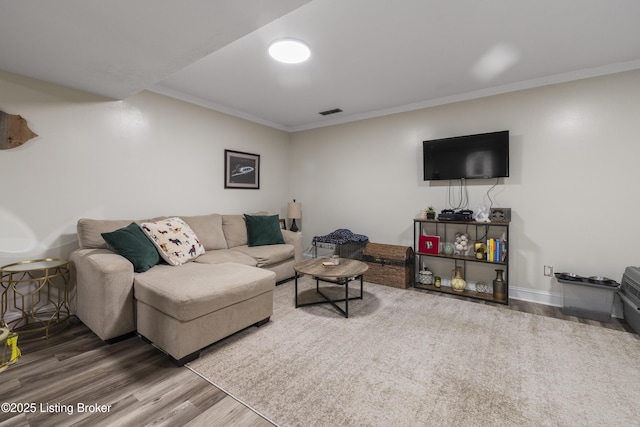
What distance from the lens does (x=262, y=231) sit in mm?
3932

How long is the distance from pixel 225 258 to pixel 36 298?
1.68m

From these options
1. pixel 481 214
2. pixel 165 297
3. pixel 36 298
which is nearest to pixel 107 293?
pixel 165 297

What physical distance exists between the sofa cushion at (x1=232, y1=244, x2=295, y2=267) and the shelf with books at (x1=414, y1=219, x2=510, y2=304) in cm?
178

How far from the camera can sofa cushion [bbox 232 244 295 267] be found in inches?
133

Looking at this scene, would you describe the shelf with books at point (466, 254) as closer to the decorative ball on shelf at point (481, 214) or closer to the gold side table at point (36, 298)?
the decorative ball on shelf at point (481, 214)

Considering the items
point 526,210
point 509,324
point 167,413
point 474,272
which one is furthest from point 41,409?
point 526,210

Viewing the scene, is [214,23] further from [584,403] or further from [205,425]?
[584,403]

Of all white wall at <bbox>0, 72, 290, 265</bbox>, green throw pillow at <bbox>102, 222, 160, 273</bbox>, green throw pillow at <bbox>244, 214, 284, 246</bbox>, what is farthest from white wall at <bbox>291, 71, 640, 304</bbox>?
green throw pillow at <bbox>102, 222, 160, 273</bbox>

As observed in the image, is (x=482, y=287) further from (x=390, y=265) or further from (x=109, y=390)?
(x=109, y=390)

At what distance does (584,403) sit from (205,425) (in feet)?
7.02

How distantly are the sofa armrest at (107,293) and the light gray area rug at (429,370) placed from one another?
2.58 feet

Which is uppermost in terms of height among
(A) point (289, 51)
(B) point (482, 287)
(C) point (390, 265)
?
(A) point (289, 51)

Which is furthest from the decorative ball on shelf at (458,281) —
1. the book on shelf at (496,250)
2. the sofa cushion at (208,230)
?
the sofa cushion at (208,230)

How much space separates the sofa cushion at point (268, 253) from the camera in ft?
11.1
